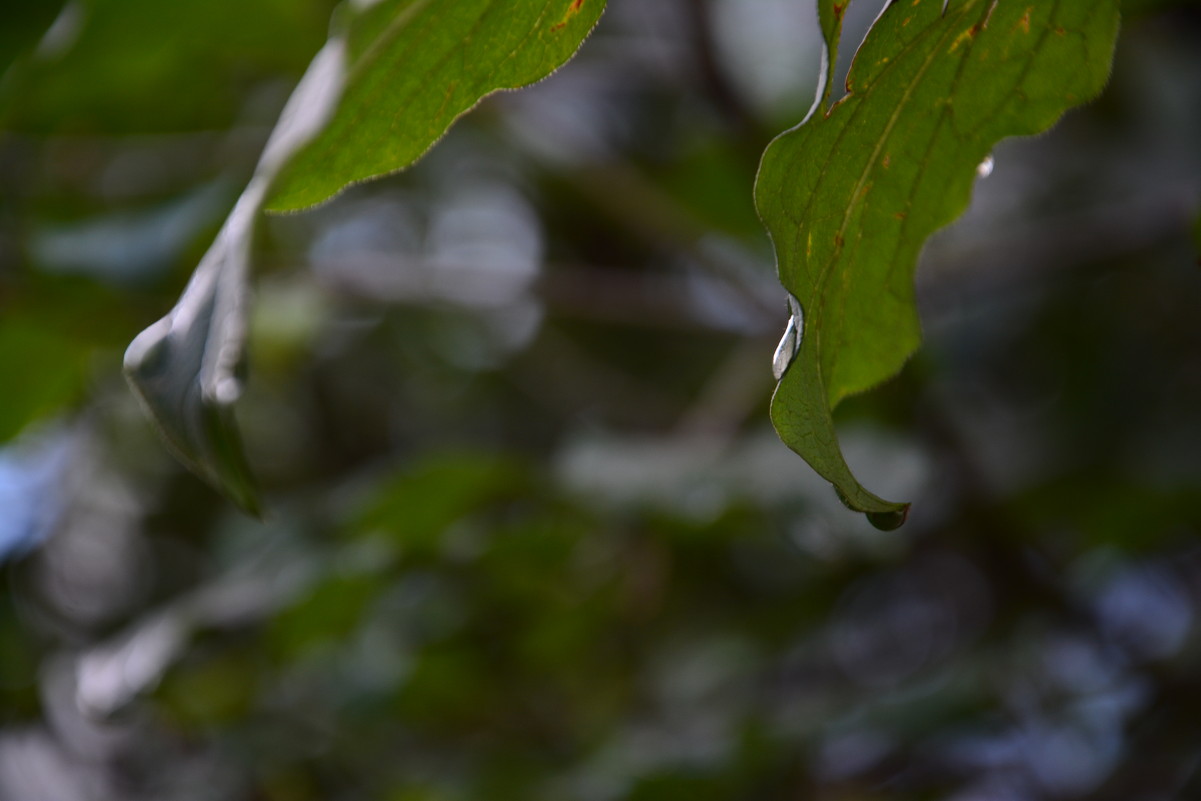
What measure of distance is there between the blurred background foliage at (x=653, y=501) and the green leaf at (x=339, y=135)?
0.47 metres

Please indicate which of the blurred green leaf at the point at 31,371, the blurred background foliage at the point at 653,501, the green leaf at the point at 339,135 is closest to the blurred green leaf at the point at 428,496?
the blurred background foliage at the point at 653,501

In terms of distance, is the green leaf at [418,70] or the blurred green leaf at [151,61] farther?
the blurred green leaf at [151,61]

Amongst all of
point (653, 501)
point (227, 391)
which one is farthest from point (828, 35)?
point (653, 501)

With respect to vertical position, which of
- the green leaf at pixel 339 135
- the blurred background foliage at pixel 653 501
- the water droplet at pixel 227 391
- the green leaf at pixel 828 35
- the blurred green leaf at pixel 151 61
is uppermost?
the green leaf at pixel 339 135

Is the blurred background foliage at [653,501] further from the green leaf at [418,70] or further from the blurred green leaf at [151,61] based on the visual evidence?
the green leaf at [418,70]

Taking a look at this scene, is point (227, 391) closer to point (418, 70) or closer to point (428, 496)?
point (418, 70)

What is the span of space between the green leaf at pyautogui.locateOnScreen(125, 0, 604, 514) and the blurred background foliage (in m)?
0.47

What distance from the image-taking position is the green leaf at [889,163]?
0.30 metres

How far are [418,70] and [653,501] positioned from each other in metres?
0.51

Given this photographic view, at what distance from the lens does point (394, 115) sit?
0.32 meters

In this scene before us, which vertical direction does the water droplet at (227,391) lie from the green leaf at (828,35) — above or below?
below

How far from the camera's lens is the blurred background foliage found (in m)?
0.86

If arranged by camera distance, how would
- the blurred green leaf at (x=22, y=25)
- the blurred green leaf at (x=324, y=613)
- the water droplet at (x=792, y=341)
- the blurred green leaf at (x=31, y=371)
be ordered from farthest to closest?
the blurred green leaf at (x=31, y=371) → the blurred green leaf at (x=324, y=613) → the blurred green leaf at (x=22, y=25) → the water droplet at (x=792, y=341)

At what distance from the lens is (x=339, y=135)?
1.04 feet
